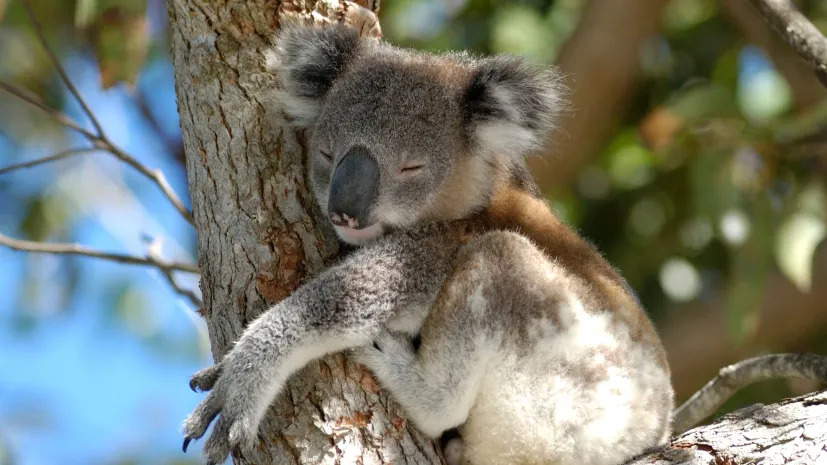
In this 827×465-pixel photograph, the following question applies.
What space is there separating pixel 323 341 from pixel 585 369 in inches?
33.5

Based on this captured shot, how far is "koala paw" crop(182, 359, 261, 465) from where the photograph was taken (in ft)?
8.64

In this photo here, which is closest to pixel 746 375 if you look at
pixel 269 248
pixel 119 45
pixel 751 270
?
pixel 269 248

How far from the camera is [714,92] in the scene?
5.99 meters

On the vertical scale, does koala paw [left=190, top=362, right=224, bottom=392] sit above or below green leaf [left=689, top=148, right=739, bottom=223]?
below

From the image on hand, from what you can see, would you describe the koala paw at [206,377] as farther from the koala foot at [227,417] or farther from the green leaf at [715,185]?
the green leaf at [715,185]

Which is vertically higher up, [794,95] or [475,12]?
[475,12]

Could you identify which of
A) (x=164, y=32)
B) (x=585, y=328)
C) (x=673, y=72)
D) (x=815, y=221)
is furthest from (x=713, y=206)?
(x=164, y=32)

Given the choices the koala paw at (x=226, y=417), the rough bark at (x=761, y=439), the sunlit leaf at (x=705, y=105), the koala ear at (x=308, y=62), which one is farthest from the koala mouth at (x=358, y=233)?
the sunlit leaf at (x=705, y=105)

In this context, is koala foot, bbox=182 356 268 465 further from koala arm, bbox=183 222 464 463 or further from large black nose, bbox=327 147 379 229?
large black nose, bbox=327 147 379 229

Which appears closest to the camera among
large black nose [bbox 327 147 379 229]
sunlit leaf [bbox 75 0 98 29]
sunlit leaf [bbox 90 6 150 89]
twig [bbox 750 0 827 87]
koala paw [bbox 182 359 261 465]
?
koala paw [bbox 182 359 261 465]

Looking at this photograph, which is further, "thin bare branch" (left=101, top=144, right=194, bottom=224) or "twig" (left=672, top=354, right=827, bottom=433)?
"thin bare branch" (left=101, top=144, right=194, bottom=224)

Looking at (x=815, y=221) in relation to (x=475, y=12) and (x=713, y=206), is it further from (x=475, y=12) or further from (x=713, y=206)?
(x=475, y=12)

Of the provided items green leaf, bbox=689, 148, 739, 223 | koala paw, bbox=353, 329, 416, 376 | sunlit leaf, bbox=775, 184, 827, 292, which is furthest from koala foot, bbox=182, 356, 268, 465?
green leaf, bbox=689, 148, 739, 223

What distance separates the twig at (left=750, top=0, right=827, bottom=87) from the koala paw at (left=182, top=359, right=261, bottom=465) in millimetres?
2377
